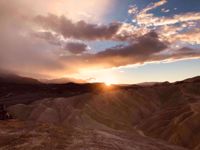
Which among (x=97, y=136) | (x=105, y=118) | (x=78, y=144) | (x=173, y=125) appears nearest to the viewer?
(x=78, y=144)

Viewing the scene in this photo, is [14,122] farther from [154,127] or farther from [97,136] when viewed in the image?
[154,127]

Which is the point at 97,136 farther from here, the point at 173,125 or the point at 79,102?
the point at 79,102

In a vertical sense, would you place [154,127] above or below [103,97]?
below

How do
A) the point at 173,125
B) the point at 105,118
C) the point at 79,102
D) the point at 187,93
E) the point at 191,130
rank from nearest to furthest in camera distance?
the point at 191,130, the point at 173,125, the point at 105,118, the point at 79,102, the point at 187,93

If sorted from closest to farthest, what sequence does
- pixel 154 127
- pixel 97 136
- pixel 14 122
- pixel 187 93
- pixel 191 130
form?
pixel 97 136 < pixel 14 122 < pixel 191 130 < pixel 154 127 < pixel 187 93

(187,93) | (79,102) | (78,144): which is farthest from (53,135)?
(187,93)

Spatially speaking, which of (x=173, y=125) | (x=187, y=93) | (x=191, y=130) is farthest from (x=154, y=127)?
(x=187, y=93)

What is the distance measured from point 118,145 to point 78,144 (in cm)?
389

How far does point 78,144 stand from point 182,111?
67.6m

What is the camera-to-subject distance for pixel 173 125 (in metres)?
76.5

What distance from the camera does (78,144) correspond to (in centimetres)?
2391

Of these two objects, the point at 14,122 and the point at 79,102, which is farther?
the point at 79,102

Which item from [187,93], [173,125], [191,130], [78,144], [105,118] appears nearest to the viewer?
[78,144]

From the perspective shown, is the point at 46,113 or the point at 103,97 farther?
the point at 103,97
